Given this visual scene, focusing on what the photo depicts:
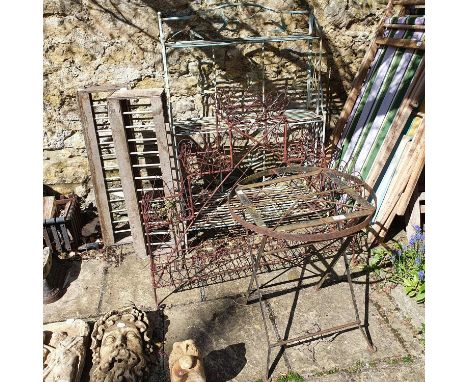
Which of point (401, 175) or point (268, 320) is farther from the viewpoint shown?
point (401, 175)

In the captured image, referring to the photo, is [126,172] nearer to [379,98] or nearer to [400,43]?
[379,98]

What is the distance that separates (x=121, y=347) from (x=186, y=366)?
2.01 feet

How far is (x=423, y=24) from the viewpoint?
377 centimetres

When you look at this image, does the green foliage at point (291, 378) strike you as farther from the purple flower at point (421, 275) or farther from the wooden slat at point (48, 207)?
the wooden slat at point (48, 207)

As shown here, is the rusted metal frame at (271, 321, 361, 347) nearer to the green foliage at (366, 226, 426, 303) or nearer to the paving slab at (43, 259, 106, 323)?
the green foliage at (366, 226, 426, 303)

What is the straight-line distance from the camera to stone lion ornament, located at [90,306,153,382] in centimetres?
269

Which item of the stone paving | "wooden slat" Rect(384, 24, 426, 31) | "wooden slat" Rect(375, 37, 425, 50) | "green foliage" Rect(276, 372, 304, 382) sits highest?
"wooden slat" Rect(384, 24, 426, 31)

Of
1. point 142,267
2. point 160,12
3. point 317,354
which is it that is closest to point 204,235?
point 142,267

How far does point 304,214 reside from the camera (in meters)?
3.89

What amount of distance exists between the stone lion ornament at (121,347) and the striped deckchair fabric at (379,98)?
2680 millimetres

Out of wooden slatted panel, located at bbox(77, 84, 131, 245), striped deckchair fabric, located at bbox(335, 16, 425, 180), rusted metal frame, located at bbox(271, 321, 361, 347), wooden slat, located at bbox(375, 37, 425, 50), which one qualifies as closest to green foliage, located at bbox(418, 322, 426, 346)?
rusted metal frame, located at bbox(271, 321, 361, 347)

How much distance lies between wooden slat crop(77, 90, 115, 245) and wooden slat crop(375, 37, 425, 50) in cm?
312

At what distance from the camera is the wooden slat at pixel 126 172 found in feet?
11.8

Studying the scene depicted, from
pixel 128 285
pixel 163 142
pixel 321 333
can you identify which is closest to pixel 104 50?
pixel 163 142
